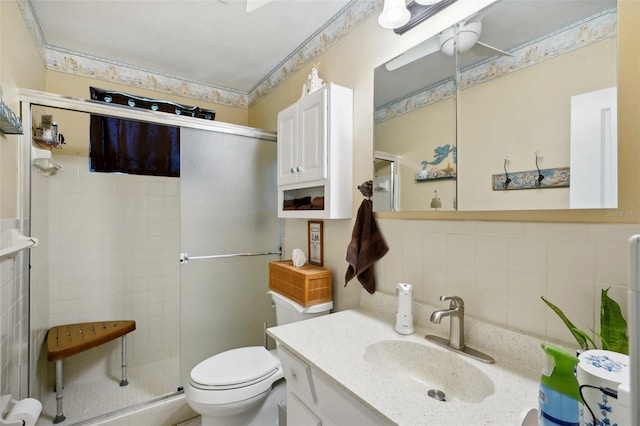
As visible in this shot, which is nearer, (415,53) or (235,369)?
(415,53)

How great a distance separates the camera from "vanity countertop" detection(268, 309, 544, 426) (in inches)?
28.5

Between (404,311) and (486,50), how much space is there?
104cm

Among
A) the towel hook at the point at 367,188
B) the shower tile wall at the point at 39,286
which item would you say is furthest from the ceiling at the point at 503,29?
the shower tile wall at the point at 39,286

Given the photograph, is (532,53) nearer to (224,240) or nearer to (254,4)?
(254,4)

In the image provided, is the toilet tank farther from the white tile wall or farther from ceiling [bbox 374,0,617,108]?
ceiling [bbox 374,0,617,108]

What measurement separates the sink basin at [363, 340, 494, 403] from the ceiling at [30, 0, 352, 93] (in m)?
1.79

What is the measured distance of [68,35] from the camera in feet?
6.48

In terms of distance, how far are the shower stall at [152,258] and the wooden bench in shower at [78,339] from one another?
0.23 ft

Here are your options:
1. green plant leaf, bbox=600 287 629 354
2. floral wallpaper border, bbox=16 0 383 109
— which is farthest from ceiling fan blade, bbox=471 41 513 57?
green plant leaf, bbox=600 287 629 354

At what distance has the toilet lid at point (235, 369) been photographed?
1.47 meters

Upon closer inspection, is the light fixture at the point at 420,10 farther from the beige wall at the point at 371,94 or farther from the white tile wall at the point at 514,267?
the white tile wall at the point at 514,267

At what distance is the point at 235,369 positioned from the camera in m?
1.56

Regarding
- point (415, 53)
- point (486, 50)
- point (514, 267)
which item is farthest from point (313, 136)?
point (514, 267)

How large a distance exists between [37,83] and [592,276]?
113 inches
